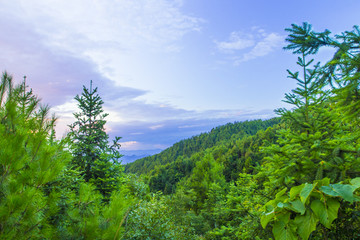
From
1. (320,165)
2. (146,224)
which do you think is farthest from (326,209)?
(146,224)

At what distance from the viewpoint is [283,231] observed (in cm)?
99

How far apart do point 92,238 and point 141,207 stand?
5104mm

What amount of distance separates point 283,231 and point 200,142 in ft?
457

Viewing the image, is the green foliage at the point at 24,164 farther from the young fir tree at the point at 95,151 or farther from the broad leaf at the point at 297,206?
the young fir tree at the point at 95,151

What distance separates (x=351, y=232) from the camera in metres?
2.31

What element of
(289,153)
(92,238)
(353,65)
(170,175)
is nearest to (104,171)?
(92,238)

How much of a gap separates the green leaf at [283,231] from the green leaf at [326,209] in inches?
6.2

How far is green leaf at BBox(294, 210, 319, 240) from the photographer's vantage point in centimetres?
92

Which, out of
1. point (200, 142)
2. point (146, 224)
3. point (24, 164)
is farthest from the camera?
point (200, 142)

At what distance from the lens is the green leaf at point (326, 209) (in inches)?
35.4

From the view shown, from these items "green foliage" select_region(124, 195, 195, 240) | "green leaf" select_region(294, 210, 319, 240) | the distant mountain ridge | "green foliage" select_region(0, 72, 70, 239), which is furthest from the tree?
the distant mountain ridge

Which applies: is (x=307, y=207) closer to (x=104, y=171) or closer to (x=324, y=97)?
(x=324, y=97)

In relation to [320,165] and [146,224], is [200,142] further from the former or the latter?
[320,165]

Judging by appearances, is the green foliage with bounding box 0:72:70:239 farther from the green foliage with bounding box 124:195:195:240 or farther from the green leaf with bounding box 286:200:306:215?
the green foliage with bounding box 124:195:195:240
